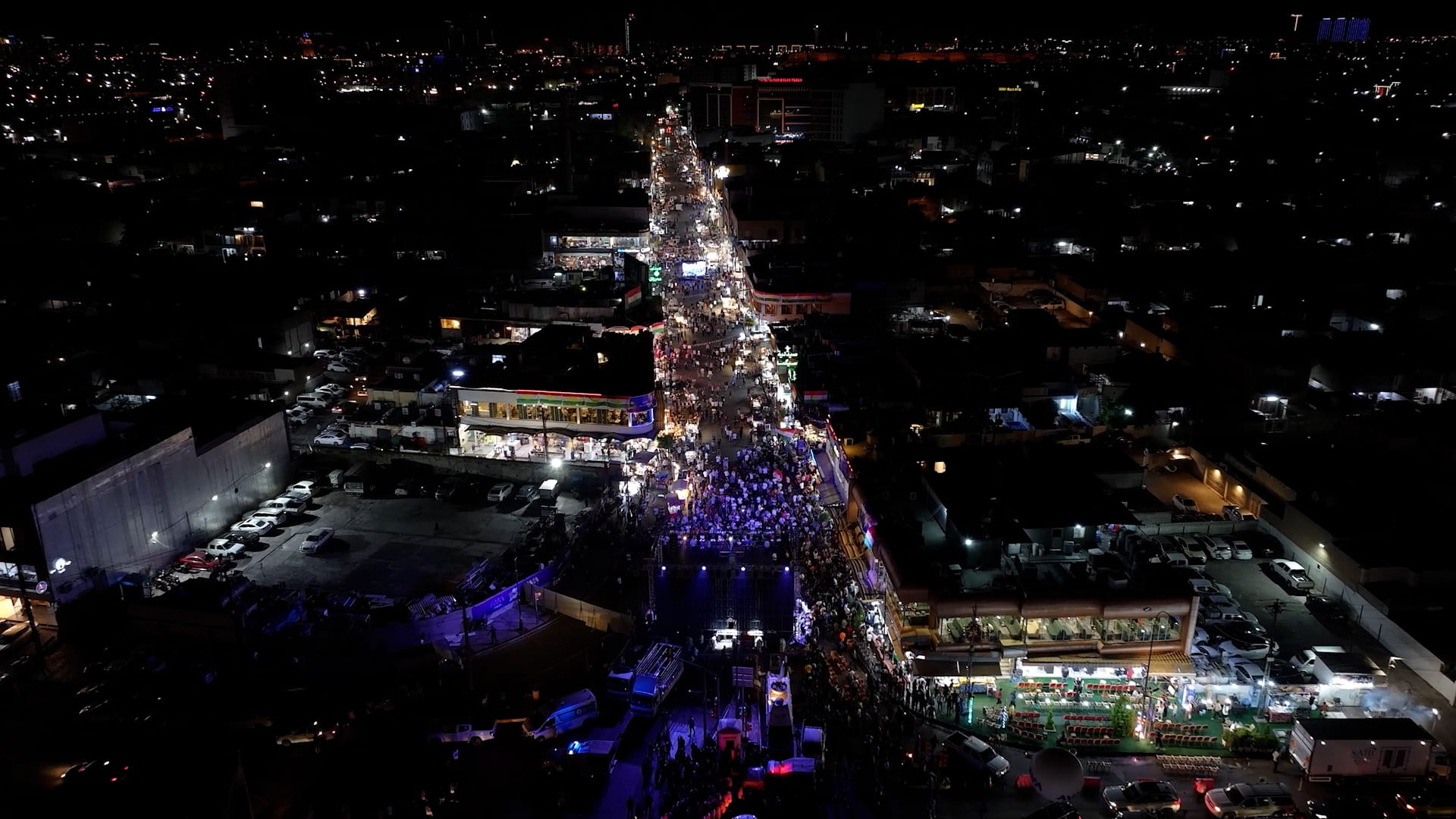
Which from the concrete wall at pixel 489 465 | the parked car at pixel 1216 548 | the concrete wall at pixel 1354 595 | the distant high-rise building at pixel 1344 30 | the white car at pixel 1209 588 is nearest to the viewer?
the concrete wall at pixel 1354 595

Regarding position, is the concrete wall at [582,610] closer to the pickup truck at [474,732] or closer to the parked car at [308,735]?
the pickup truck at [474,732]

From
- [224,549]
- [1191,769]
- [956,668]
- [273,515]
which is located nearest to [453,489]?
[273,515]

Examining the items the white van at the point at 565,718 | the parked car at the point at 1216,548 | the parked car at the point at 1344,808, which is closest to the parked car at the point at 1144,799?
the parked car at the point at 1344,808

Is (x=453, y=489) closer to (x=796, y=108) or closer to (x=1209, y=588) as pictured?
(x=1209, y=588)

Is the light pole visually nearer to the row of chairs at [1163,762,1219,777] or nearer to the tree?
the tree

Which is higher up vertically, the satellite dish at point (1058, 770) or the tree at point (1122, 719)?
the satellite dish at point (1058, 770)

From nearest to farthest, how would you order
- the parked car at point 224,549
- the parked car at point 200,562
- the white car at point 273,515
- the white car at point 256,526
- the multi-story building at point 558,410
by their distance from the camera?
1. the parked car at point 200,562
2. the parked car at point 224,549
3. the white car at point 256,526
4. the white car at point 273,515
5. the multi-story building at point 558,410
